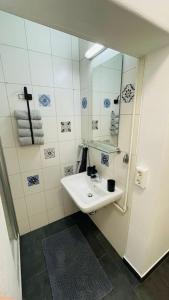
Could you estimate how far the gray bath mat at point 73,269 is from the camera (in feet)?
3.67

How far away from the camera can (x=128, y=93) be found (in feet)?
3.27

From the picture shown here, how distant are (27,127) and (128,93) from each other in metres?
0.93

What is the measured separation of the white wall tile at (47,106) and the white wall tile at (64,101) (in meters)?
0.05

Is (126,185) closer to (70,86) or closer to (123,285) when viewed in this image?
(123,285)

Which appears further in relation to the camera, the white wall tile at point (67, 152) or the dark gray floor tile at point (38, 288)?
the white wall tile at point (67, 152)

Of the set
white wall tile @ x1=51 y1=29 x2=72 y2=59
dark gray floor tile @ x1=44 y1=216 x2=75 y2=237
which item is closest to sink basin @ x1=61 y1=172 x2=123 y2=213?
dark gray floor tile @ x1=44 y1=216 x2=75 y2=237

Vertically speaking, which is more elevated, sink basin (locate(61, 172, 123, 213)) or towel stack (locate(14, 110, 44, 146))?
towel stack (locate(14, 110, 44, 146))

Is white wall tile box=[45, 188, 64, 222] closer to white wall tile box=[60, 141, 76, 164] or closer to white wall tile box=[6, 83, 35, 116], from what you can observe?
white wall tile box=[60, 141, 76, 164]

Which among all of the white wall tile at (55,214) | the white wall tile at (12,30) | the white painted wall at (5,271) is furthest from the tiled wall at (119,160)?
the white painted wall at (5,271)

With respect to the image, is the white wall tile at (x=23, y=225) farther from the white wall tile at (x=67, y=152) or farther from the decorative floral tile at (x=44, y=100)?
the decorative floral tile at (x=44, y=100)

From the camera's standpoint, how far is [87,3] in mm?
440

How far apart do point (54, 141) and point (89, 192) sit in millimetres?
690

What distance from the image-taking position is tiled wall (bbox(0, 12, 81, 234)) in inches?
46.3

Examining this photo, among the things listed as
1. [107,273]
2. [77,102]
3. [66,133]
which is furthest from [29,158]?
[107,273]
